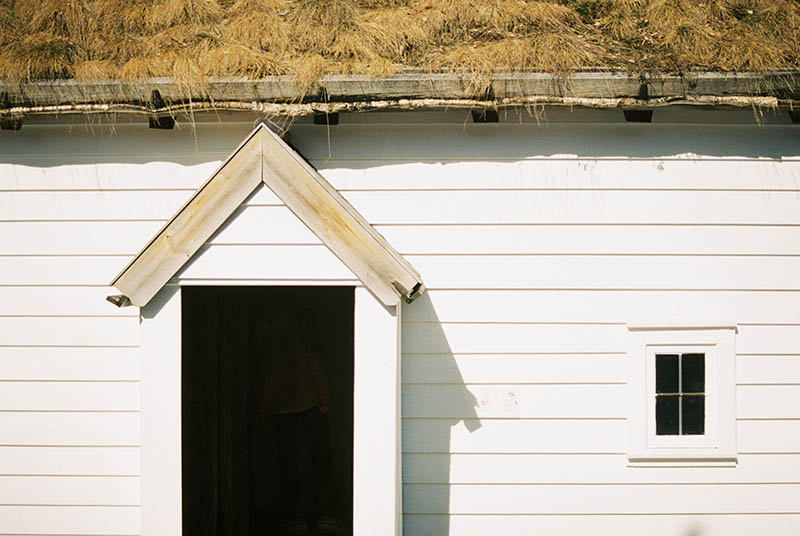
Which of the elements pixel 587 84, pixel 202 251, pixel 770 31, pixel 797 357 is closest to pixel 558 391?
pixel 797 357

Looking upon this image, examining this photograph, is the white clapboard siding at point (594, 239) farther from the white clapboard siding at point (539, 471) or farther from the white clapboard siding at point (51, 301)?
the white clapboard siding at point (51, 301)

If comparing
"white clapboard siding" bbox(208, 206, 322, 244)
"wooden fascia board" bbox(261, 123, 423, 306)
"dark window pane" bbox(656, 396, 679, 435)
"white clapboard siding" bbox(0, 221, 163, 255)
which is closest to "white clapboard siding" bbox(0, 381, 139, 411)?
"white clapboard siding" bbox(0, 221, 163, 255)

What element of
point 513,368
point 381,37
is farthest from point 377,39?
point 513,368

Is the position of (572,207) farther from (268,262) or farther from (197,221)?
(197,221)

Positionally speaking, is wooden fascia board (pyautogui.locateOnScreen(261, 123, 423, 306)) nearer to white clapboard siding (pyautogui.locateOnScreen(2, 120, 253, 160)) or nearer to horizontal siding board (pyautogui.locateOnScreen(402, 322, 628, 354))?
horizontal siding board (pyautogui.locateOnScreen(402, 322, 628, 354))

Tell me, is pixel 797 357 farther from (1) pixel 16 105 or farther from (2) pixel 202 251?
(1) pixel 16 105

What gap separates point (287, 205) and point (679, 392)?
304 cm

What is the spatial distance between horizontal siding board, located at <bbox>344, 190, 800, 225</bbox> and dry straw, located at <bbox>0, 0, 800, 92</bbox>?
82 centimetres

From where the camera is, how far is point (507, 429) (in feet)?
17.1

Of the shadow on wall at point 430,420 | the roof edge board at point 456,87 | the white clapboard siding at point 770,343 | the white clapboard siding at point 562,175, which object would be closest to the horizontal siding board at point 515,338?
the shadow on wall at point 430,420

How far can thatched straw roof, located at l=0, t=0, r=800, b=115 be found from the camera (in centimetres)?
510

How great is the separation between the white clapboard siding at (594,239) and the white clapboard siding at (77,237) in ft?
5.72

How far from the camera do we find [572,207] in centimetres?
525

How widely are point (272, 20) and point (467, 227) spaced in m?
2.13
